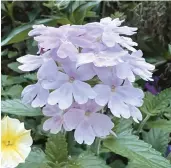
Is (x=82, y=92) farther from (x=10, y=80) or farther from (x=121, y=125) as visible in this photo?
(x=10, y=80)

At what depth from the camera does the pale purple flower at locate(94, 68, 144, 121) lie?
→ 78cm

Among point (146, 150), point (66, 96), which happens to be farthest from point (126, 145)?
point (66, 96)

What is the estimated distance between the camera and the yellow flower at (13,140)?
A: 0.84m

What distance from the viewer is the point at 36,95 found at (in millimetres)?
841

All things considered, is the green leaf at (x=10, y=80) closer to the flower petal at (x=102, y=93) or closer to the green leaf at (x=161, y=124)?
the green leaf at (x=161, y=124)

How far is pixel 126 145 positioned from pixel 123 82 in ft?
0.41

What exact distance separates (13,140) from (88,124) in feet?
0.48

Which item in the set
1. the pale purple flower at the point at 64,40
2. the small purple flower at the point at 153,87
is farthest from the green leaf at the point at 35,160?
the small purple flower at the point at 153,87

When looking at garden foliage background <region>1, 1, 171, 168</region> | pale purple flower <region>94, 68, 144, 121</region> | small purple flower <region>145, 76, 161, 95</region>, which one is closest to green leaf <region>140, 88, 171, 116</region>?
garden foliage background <region>1, 1, 171, 168</region>

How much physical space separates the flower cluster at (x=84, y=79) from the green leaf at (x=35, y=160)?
0.08m

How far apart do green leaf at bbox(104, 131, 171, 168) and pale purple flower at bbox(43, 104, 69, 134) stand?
10cm

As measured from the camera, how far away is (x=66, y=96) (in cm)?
78

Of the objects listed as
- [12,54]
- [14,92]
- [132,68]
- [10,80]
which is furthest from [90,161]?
[12,54]

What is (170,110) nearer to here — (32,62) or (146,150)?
(146,150)
